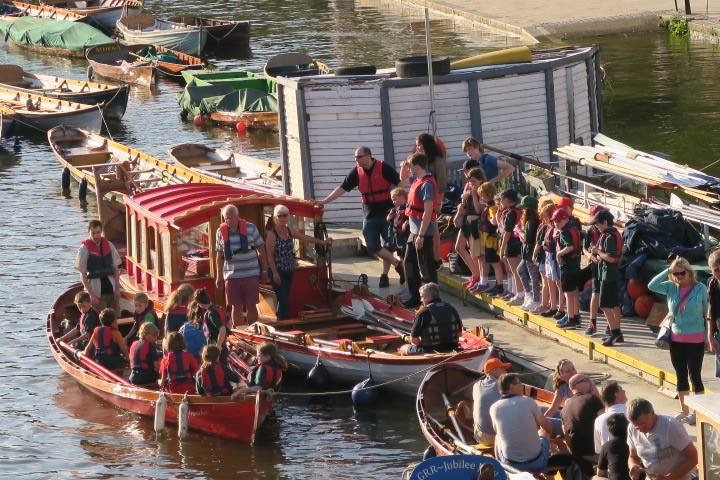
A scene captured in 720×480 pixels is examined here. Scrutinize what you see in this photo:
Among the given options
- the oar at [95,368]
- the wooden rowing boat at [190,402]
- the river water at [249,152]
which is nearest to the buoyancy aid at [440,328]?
the river water at [249,152]

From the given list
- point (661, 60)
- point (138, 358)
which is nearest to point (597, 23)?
point (661, 60)

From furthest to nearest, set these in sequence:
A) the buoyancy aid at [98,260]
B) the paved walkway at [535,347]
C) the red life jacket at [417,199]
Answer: the buoyancy aid at [98,260] → the red life jacket at [417,199] → the paved walkway at [535,347]

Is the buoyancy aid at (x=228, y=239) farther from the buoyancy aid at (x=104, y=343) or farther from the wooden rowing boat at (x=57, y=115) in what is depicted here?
the wooden rowing boat at (x=57, y=115)

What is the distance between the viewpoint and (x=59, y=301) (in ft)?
74.3

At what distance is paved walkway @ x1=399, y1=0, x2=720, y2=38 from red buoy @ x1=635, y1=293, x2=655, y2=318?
119 feet

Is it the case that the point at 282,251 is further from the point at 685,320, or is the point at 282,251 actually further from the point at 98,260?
the point at 685,320

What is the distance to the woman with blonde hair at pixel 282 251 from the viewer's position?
20672 mm

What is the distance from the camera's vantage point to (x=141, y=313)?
20.1 meters

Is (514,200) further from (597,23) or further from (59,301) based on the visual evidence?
(597,23)

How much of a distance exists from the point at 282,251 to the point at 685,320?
6691 mm

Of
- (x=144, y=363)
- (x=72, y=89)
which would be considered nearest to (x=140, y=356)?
(x=144, y=363)

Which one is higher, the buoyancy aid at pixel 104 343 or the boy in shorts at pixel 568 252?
the boy in shorts at pixel 568 252

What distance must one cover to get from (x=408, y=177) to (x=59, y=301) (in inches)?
223

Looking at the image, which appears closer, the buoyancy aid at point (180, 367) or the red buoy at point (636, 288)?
the buoyancy aid at point (180, 367)
